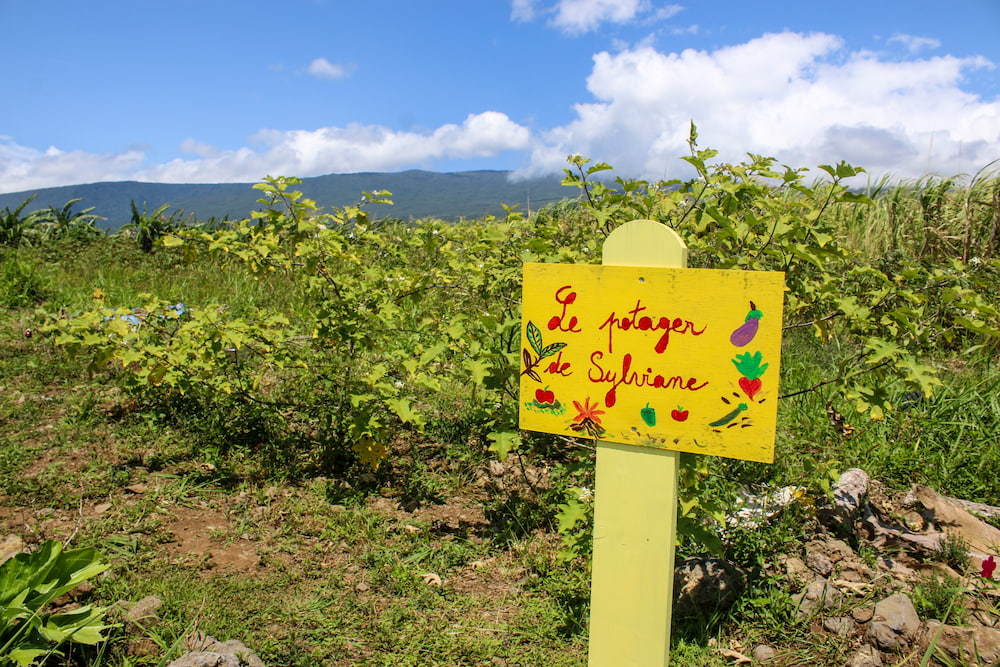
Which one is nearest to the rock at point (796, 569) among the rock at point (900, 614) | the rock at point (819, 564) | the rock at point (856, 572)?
the rock at point (819, 564)

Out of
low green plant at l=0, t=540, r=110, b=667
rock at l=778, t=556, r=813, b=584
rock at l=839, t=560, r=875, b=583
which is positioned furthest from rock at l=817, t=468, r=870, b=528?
low green plant at l=0, t=540, r=110, b=667

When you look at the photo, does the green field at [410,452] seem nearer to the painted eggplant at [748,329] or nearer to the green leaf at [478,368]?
the green leaf at [478,368]

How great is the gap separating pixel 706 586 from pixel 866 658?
52 centimetres

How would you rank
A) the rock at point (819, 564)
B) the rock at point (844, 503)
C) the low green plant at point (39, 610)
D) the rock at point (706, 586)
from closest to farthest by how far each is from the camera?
the low green plant at point (39, 610)
the rock at point (706, 586)
the rock at point (819, 564)
the rock at point (844, 503)

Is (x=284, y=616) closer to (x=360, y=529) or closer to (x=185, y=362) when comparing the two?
(x=360, y=529)

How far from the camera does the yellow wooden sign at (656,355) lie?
4.67 feet

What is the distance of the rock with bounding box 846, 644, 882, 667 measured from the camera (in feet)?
6.59

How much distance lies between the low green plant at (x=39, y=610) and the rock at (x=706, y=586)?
1850 millimetres

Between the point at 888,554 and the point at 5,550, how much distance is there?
134 inches

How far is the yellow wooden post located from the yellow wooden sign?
6 cm

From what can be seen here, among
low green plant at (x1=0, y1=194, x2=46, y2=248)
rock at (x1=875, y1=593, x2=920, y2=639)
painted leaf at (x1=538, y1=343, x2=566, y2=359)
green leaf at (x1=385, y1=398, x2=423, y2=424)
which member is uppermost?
low green plant at (x1=0, y1=194, x2=46, y2=248)

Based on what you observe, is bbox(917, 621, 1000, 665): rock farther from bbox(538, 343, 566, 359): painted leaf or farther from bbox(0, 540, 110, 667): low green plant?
bbox(0, 540, 110, 667): low green plant

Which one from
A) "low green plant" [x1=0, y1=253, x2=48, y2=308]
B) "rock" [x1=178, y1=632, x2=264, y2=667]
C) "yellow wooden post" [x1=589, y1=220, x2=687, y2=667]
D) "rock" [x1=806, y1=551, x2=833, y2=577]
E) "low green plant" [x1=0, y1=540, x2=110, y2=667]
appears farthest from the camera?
"low green plant" [x1=0, y1=253, x2=48, y2=308]

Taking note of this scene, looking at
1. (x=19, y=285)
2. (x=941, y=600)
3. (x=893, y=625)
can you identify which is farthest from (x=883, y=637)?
(x=19, y=285)
